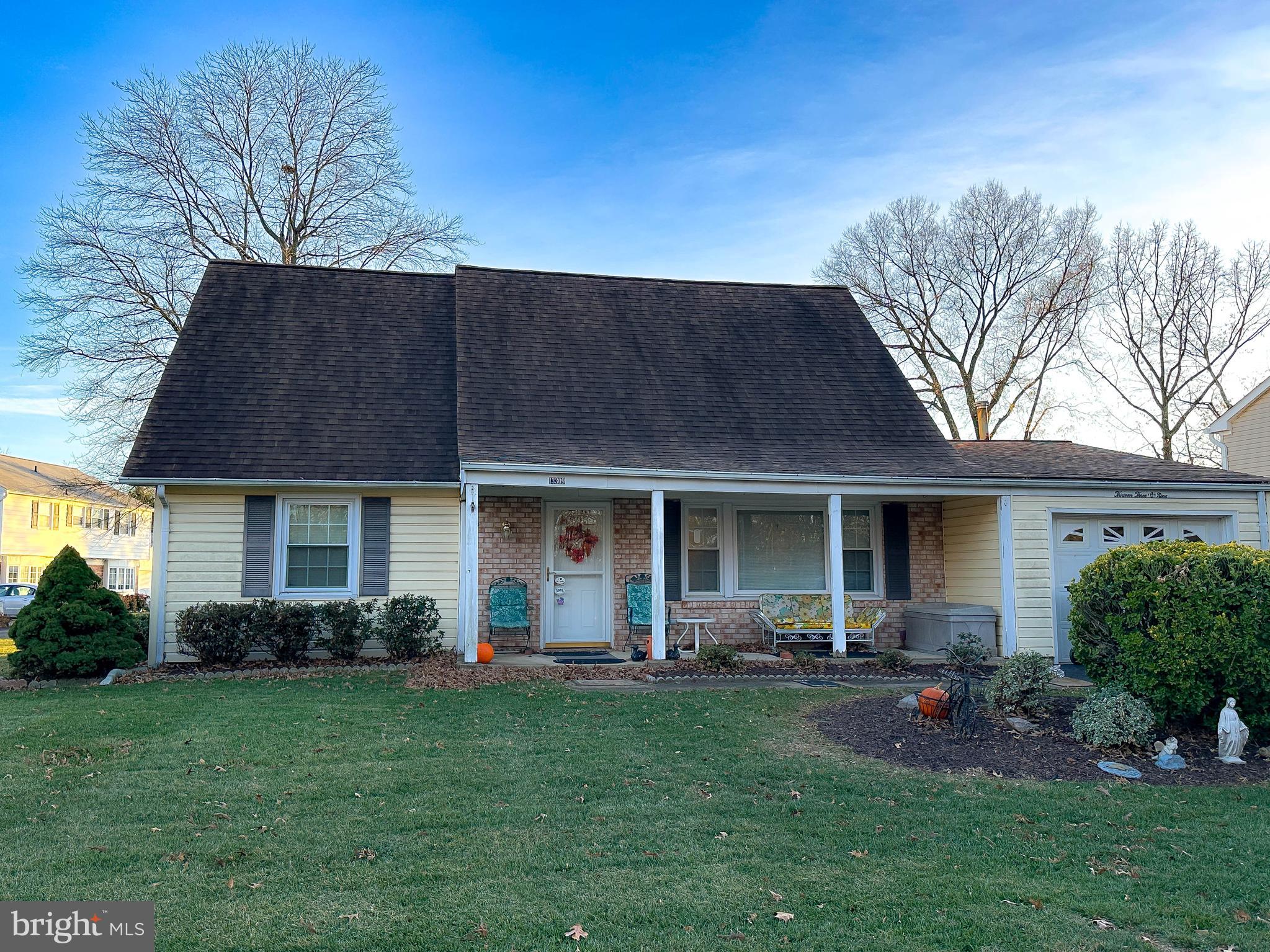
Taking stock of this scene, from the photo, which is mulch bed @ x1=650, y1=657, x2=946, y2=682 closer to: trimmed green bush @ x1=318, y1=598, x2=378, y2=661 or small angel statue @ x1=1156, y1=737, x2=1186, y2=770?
small angel statue @ x1=1156, y1=737, x2=1186, y2=770

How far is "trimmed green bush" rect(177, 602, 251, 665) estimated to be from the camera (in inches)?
435

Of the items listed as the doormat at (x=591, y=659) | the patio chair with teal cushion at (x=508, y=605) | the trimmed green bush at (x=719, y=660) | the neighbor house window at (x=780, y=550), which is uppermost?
the neighbor house window at (x=780, y=550)

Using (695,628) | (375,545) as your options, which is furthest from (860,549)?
(375,545)

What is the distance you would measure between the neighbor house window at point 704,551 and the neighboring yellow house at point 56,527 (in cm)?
2098

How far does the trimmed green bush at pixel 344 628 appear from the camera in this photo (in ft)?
37.3

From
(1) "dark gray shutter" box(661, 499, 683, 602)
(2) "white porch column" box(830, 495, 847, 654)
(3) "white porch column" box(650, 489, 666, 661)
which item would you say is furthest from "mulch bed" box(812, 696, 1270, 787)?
(1) "dark gray shutter" box(661, 499, 683, 602)

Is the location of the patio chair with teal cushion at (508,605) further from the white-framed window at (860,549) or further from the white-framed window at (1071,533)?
the white-framed window at (1071,533)

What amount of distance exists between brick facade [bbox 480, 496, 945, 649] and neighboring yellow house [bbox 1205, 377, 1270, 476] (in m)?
11.5

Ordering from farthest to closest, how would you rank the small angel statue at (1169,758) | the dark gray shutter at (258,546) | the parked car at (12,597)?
the parked car at (12,597) → the dark gray shutter at (258,546) → the small angel statue at (1169,758)

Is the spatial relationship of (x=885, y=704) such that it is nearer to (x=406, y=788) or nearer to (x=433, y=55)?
(x=406, y=788)

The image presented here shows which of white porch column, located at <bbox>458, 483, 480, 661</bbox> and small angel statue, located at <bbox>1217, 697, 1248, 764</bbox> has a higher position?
white porch column, located at <bbox>458, 483, 480, 661</bbox>

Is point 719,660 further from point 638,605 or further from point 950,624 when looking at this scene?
point 950,624
